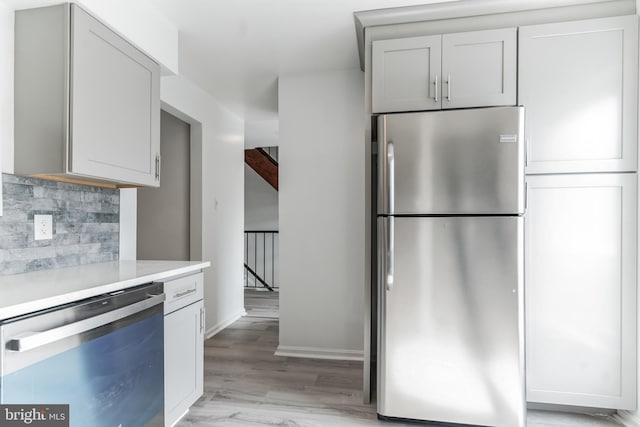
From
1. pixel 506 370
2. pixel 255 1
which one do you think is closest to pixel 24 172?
pixel 255 1

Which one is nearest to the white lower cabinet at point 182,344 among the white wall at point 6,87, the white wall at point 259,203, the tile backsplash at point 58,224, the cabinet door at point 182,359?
the cabinet door at point 182,359

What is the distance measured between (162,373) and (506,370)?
1.70 meters

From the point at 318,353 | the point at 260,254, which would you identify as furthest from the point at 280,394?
the point at 260,254

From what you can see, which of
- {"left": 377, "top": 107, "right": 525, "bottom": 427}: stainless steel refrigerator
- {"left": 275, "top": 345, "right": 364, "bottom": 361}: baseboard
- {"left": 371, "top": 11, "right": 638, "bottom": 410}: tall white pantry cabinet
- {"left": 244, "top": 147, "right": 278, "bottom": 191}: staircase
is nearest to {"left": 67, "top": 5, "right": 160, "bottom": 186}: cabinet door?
{"left": 377, "top": 107, "right": 525, "bottom": 427}: stainless steel refrigerator

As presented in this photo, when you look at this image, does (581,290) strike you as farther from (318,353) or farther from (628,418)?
(318,353)

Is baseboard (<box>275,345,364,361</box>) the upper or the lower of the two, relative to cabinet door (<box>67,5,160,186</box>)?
lower

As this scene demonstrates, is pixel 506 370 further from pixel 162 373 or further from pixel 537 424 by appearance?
pixel 162 373

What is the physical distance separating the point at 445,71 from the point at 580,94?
2.42 feet

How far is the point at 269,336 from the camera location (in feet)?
12.1

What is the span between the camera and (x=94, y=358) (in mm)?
1343

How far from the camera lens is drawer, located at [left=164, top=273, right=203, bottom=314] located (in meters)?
1.84

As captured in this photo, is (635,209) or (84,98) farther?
(635,209)

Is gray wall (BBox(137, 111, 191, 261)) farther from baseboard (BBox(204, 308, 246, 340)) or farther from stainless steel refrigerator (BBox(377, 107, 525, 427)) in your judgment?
stainless steel refrigerator (BBox(377, 107, 525, 427))

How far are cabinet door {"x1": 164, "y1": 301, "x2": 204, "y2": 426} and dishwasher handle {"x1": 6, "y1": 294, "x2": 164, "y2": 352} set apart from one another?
294 millimetres
